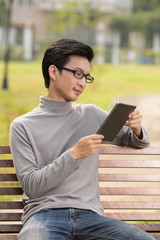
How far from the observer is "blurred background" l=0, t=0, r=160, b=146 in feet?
77.7

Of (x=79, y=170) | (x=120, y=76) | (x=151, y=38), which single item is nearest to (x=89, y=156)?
(x=79, y=170)

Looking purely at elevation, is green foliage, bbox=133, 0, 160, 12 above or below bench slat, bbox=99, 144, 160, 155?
above

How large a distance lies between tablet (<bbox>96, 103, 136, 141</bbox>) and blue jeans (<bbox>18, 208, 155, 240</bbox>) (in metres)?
0.44

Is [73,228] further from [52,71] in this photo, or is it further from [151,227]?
[52,71]

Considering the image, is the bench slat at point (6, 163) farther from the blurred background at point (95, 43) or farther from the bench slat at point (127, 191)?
the blurred background at point (95, 43)

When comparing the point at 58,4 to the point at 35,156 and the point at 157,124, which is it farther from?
the point at 35,156

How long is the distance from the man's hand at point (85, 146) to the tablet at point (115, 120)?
0.32 feet

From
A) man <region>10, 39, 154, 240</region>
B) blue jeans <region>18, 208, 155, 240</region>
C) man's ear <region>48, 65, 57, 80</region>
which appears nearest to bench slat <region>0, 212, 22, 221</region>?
man <region>10, 39, 154, 240</region>

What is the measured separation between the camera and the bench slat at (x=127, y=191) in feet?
10.8

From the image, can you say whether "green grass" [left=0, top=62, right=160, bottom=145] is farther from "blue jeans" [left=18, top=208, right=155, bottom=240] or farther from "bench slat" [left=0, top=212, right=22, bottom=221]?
"blue jeans" [left=18, top=208, right=155, bottom=240]

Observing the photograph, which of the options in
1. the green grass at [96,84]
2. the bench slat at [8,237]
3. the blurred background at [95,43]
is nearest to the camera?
the bench slat at [8,237]

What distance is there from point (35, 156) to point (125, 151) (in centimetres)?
66

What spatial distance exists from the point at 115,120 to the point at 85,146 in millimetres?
245

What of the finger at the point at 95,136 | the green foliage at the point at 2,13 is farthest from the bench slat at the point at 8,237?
the green foliage at the point at 2,13
